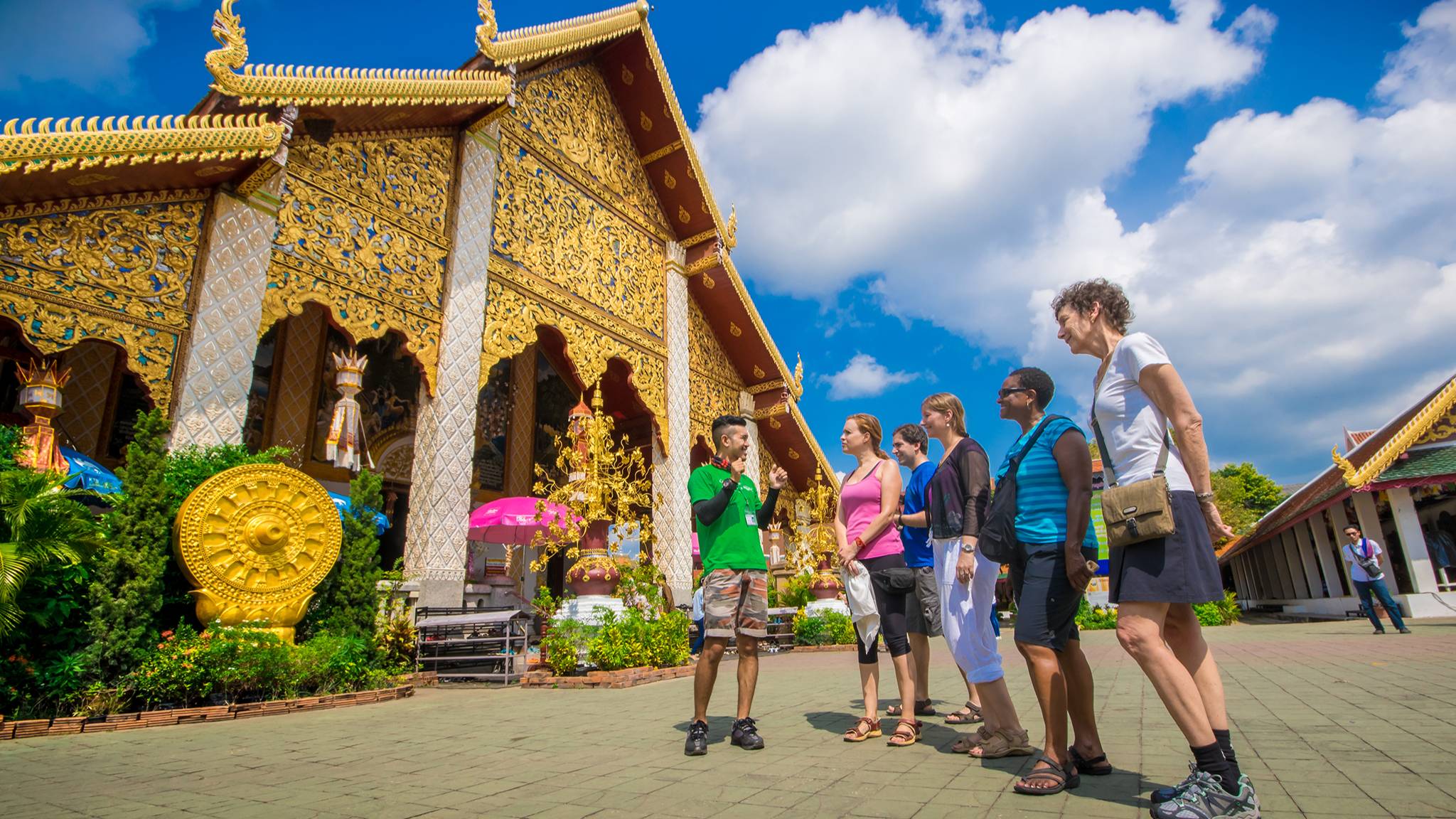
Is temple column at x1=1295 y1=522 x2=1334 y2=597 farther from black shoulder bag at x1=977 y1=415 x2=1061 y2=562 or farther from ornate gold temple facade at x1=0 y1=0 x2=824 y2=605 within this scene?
black shoulder bag at x1=977 y1=415 x2=1061 y2=562

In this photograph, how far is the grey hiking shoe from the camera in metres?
1.93

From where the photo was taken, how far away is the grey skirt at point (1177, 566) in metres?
2.16

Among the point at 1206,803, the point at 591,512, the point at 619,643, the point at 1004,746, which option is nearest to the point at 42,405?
the point at 591,512

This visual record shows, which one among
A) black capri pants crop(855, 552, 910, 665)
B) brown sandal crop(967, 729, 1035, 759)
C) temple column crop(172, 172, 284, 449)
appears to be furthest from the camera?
temple column crop(172, 172, 284, 449)

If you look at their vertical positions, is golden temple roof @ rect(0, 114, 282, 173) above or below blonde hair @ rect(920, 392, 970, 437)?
above

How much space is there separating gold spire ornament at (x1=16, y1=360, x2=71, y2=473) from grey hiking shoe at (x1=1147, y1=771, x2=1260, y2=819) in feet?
23.7

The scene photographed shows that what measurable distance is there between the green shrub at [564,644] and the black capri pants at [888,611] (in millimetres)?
3897

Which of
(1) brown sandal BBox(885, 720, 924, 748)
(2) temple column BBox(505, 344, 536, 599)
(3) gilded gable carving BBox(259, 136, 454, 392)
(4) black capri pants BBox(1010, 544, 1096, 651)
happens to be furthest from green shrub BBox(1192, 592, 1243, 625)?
(3) gilded gable carving BBox(259, 136, 454, 392)

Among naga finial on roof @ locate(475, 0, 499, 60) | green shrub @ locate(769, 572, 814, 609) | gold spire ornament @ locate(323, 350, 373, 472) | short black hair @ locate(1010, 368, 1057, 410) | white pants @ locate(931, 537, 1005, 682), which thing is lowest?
white pants @ locate(931, 537, 1005, 682)

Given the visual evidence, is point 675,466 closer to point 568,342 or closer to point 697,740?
point 568,342

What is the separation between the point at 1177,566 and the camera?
2.17 metres

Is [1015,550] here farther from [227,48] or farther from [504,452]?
[504,452]

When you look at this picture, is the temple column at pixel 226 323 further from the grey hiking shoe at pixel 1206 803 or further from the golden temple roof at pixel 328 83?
the grey hiking shoe at pixel 1206 803

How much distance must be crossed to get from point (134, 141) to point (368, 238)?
8.10ft
